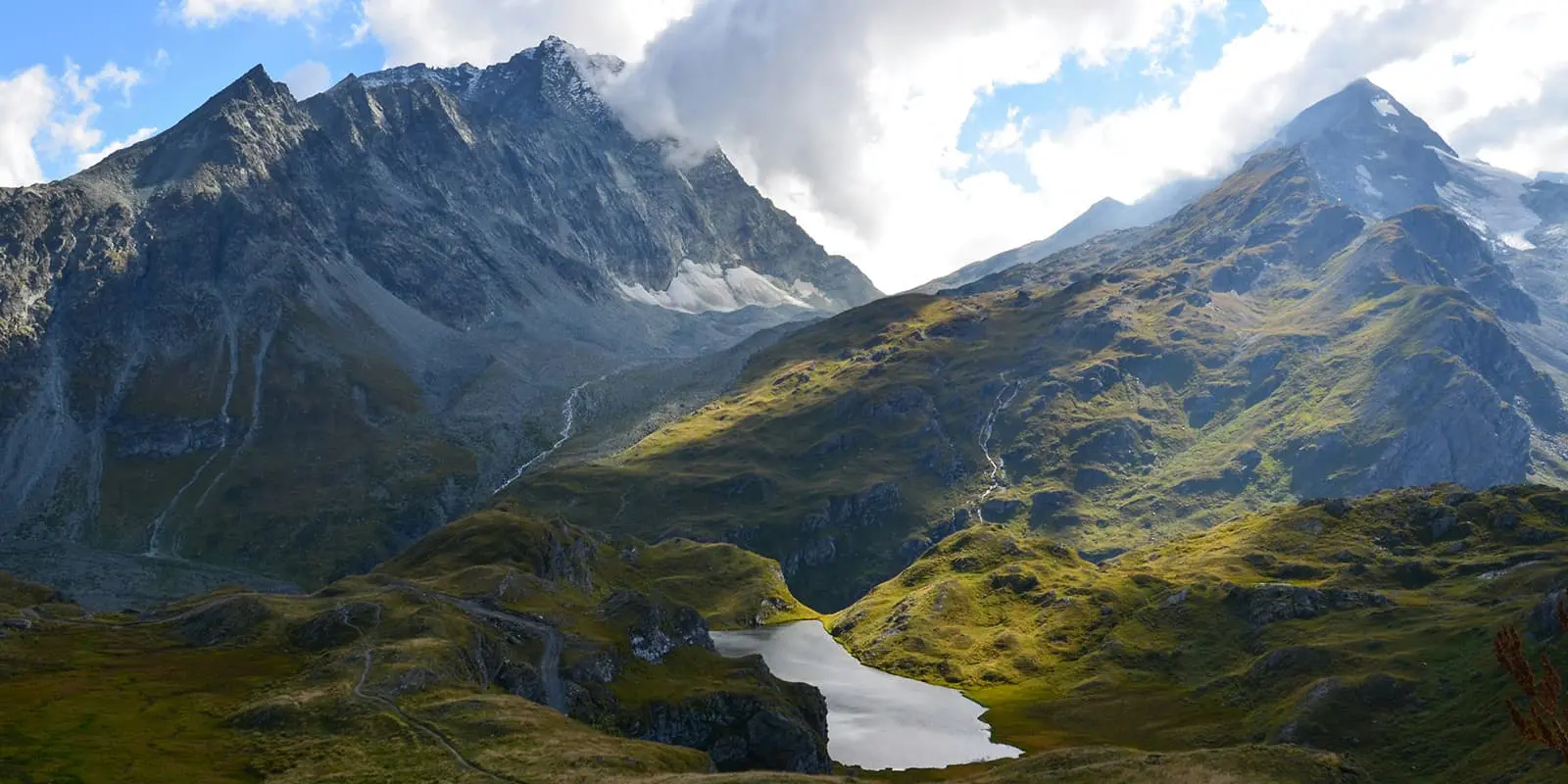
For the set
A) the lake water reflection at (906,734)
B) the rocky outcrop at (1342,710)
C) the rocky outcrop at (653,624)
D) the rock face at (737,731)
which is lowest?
the lake water reflection at (906,734)

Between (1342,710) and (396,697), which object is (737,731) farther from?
(1342,710)

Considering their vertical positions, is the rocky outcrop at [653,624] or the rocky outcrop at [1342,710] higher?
the rocky outcrop at [653,624]

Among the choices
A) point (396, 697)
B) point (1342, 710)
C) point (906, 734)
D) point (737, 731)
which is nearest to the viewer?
point (396, 697)

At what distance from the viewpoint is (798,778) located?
9469 centimetres

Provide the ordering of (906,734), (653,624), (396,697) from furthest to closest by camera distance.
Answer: (906,734) < (653,624) < (396,697)

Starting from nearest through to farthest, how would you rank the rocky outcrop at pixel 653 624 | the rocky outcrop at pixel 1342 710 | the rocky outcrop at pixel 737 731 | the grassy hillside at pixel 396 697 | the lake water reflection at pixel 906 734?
the grassy hillside at pixel 396 697 → the rocky outcrop at pixel 737 731 → the rocky outcrop at pixel 1342 710 → the lake water reflection at pixel 906 734 → the rocky outcrop at pixel 653 624

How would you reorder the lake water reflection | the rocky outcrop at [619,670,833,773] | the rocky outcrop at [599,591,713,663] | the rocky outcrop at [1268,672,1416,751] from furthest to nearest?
the rocky outcrop at [599,591,713,663] → the lake water reflection → the rocky outcrop at [1268,672,1416,751] → the rocky outcrop at [619,670,833,773]

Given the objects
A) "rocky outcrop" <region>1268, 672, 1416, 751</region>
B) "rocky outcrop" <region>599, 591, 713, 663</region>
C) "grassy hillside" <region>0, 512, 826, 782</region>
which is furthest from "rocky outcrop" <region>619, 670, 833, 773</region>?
Result: "rocky outcrop" <region>1268, 672, 1416, 751</region>

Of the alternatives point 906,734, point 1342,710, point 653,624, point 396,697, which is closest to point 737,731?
point 653,624

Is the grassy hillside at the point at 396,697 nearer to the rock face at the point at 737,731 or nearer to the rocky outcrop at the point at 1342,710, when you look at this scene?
the rock face at the point at 737,731

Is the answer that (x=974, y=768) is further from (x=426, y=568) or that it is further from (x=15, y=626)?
(x=15, y=626)

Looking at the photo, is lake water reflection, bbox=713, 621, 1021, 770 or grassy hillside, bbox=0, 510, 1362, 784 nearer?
grassy hillside, bbox=0, 510, 1362, 784

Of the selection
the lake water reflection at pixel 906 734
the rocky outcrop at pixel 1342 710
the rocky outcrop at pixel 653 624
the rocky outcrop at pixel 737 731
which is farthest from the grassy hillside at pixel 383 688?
the rocky outcrop at pixel 1342 710

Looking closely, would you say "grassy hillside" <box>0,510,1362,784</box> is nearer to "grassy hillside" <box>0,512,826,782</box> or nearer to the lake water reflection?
"grassy hillside" <box>0,512,826,782</box>
